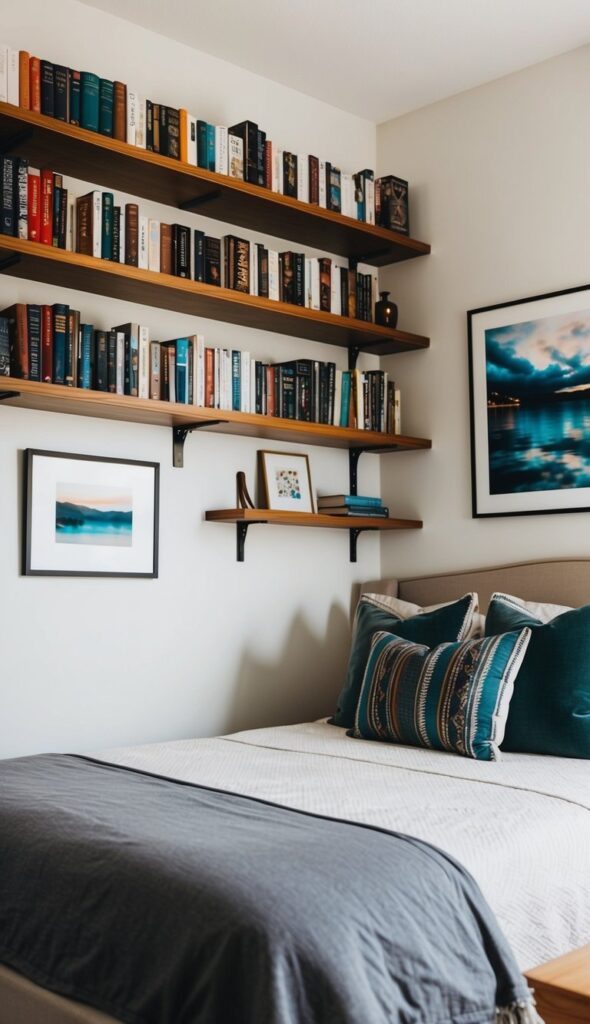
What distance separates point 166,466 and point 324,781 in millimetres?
1304

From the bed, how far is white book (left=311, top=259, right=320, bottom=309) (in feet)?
4.76

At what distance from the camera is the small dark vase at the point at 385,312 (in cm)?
377

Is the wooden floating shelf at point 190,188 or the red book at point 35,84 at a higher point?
the red book at point 35,84

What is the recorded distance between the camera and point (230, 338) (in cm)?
350

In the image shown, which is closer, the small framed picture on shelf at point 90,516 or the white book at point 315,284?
the small framed picture on shelf at point 90,516

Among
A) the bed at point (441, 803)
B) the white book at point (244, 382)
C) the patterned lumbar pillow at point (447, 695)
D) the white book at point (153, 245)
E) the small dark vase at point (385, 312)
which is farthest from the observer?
the small dark vase at point (385, 312)

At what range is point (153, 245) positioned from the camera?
10.2ft

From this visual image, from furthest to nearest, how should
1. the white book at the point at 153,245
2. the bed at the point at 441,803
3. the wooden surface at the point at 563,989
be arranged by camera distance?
the white book at the point at 153,245
the bed at the point at 441,803
the wooden surface at the point at 563,989

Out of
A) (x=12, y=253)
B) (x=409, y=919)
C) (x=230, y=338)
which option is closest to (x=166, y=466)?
(x=230, y=338)

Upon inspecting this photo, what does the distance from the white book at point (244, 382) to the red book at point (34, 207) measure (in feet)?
2.50

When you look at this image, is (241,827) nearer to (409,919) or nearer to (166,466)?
(409,919)

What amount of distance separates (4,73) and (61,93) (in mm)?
167

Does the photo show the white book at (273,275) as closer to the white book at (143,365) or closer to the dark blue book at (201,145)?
the dark blue book at (201,145)

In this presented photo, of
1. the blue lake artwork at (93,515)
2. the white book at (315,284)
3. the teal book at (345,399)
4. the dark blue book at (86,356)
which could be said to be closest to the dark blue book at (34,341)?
the dark blue book at (86,356)
